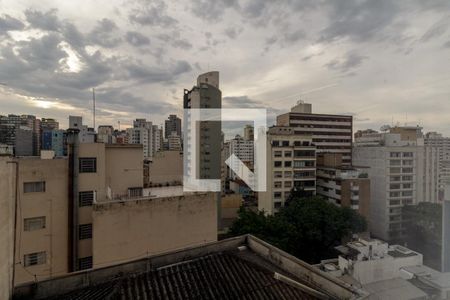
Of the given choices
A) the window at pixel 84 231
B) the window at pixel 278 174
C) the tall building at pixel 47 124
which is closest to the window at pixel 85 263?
the window at pixel 84 231

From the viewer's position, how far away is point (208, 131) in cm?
1748

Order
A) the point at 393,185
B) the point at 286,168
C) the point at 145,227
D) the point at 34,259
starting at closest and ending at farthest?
the point at 145,227, the point at 34,259, the point at 286,168, the point at 393,185

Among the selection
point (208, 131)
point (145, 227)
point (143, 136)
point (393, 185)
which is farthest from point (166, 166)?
point (143, 136)

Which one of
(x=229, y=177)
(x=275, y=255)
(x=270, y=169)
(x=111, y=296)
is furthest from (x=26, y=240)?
(x=229, y=177)

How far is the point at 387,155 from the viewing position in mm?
15000

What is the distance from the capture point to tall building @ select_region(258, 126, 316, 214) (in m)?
14.6

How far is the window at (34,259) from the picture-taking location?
5117mm

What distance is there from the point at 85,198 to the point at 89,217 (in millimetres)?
419

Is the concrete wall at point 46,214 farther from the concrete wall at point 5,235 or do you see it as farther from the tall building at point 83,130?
the concrete wall at point 5,235

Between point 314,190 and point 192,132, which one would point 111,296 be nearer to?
point 314,190

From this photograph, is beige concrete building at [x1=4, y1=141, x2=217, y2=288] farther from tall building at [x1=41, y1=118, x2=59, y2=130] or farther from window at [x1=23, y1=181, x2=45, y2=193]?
tall building at [x1=41, y1=118, x2=59, y2=130]

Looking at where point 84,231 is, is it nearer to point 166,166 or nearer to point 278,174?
point 166,166

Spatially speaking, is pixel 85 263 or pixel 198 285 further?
pixel 85 263

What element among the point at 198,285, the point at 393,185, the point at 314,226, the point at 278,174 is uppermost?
the point at 198,285
